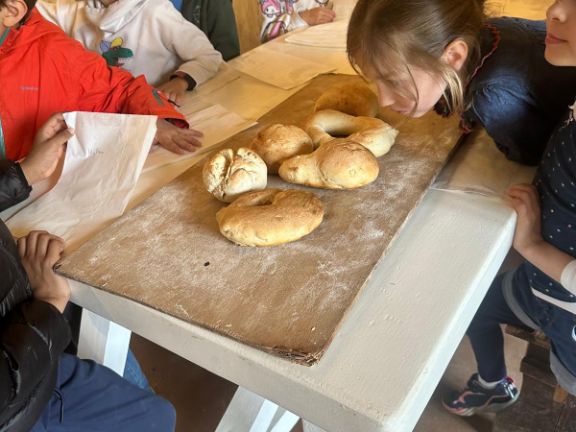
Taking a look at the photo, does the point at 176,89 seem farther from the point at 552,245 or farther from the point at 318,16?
the point at 552,245

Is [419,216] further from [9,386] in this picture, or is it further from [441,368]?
[9,386]

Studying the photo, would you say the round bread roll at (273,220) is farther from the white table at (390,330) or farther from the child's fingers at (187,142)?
the child's fingers at (187,142)

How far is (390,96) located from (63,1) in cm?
108

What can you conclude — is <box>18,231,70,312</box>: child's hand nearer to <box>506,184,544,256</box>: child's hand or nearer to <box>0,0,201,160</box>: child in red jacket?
<box>0,0,201,160</box>: child in red jacket

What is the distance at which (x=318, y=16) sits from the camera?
1477 mm

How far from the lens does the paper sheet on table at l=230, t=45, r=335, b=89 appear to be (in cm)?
110

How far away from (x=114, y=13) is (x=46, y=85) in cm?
35

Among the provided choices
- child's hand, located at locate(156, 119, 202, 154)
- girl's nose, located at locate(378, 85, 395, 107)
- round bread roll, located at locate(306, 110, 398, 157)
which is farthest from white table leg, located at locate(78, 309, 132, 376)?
girl's nose, located at locate(378, 85, 395, 107)

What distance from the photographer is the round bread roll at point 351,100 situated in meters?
0.84

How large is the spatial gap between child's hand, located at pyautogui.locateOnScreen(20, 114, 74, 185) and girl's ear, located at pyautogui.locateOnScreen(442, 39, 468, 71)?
2.13ft

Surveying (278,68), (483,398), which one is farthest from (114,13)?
(483,398)

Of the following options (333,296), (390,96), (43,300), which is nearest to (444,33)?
(390,96)

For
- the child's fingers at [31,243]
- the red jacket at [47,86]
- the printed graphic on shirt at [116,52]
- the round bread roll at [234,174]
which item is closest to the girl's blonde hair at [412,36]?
the round bread roll at [234,174]

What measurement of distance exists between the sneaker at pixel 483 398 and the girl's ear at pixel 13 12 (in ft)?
4.14
